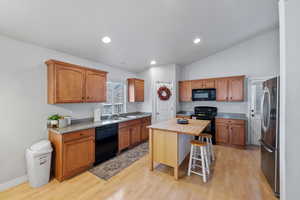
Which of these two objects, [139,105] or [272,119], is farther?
[139,105]

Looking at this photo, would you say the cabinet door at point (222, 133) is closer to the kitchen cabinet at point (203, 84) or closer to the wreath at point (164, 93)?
the kitchen cabinet at point (203, 84)

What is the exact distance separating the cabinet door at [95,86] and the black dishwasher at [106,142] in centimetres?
73

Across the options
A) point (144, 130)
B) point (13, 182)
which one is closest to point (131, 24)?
point (144, 130)

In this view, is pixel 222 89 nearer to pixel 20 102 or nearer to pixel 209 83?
pixel 209 83

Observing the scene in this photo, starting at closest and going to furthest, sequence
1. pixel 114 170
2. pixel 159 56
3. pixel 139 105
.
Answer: pixel 114 170, pixel 159 56, pixel 139 105

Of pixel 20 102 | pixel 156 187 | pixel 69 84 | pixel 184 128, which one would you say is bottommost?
pixel 156 187

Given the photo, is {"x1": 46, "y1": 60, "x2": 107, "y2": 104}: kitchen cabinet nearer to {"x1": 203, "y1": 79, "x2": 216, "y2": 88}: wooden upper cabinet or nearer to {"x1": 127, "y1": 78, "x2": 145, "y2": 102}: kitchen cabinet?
{"x1": 127, "y1": 78, "x2": 145, "y2": 102}: kitchen cabinet

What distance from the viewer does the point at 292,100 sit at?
1.15m

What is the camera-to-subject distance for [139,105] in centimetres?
515

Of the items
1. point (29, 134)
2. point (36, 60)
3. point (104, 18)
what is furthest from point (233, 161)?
point (36, 60)

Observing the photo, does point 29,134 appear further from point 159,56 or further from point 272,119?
point 272,119

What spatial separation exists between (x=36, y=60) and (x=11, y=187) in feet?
7.30

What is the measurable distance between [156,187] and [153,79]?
12.0 feet

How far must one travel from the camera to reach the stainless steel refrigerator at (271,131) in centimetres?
182
